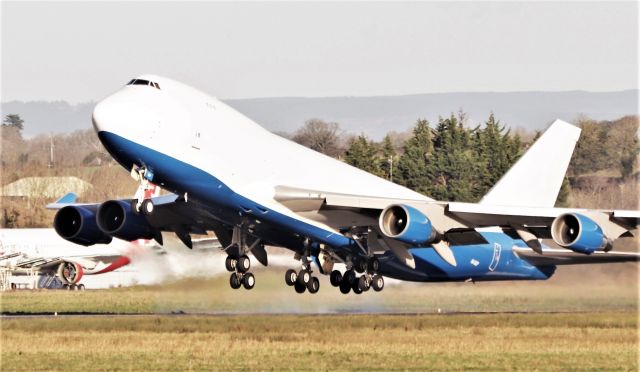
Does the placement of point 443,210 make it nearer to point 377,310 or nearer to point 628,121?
point 377,310

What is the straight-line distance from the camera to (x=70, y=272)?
206ft

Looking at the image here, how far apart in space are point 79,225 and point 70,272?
22.7m

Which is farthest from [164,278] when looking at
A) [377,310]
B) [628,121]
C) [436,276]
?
[628,121]

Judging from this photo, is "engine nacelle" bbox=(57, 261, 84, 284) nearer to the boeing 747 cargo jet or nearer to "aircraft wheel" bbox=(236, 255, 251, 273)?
the boeing 747 cargo jet

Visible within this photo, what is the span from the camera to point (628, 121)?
4537 inches

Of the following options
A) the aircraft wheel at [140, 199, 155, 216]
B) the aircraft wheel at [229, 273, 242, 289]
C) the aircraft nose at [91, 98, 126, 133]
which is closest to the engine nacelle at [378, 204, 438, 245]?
the aircraft wheel at [229, 273, 242, 289]

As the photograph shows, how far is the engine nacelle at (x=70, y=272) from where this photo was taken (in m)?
62.7

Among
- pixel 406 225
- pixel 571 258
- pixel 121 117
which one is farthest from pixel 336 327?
pixel 121 117

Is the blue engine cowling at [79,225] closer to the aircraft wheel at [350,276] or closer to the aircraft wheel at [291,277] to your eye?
the aircraft wheel at [291,277]

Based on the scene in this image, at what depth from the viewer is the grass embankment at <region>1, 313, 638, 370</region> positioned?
36219 mm

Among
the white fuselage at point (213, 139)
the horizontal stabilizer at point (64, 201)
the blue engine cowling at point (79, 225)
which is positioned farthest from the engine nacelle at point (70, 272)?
the white fuselage at point (213, 139)

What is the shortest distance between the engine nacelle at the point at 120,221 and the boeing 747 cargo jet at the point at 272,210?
0.11ft

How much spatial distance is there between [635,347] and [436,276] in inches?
283

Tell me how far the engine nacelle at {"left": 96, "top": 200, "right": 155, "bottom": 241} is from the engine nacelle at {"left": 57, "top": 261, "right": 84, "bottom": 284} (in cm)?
2359
